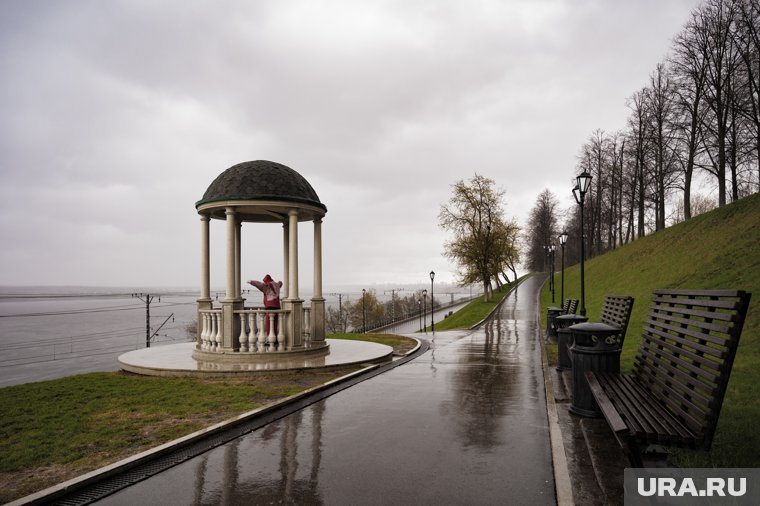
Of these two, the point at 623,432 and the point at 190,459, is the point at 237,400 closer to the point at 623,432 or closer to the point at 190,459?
the point at 190,459

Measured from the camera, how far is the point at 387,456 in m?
4.75

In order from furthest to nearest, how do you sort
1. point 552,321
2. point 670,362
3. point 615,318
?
A: point 552,321
point 615,318
point 670,362

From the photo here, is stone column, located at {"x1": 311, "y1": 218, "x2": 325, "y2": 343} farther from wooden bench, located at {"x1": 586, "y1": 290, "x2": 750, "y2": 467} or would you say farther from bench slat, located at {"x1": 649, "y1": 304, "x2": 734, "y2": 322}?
bench slat, located at {"x1": 649, "y1": 304, "x2": 734, "y2": 322}

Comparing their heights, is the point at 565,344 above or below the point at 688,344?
below

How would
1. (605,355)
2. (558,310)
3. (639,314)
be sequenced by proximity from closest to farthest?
(605,355) < (639,314) < (558,310)

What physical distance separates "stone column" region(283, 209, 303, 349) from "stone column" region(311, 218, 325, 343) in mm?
999

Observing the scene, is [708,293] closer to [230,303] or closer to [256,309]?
[230,303]

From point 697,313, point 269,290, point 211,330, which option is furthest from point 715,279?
point 211,330

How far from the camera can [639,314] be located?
14.6 m

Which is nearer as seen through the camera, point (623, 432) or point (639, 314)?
point (623, 432)

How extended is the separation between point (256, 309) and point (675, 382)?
9918 mm

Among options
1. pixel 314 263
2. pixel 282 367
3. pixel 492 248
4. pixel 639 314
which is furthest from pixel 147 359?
pixel 492 248

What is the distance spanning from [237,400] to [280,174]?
21.7ft

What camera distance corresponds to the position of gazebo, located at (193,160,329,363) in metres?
11.2
